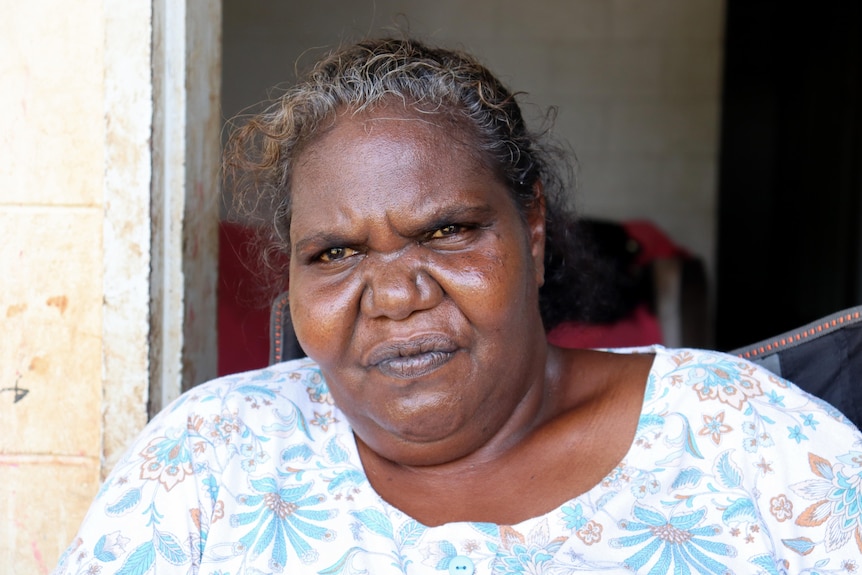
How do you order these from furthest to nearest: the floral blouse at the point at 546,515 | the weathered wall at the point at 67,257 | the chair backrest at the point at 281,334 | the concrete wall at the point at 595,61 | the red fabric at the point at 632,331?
the concrete wall at the point at 595,61 → the red fabric at the point at 632,331 → the chair backrest at the point at 281,334 → the weathered wall at the point at 67,257 → the floral blouse at the point at 546,515

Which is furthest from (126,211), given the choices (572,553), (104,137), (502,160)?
(572,553)

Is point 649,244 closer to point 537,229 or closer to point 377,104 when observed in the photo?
point 537,229

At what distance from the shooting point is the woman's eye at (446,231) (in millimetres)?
1593

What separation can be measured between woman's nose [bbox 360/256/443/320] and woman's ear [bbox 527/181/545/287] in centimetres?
31

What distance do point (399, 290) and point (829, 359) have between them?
928 mm

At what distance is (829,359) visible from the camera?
1.83 metres

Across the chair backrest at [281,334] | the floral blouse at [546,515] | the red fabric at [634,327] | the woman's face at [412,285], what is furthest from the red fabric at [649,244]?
the woman's face at [412,285]

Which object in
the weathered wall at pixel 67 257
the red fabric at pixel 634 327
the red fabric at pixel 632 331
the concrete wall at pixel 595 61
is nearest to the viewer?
the weathered wall at pixel 67 257

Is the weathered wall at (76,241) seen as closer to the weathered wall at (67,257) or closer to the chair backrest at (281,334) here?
the weathered wall at (67,257)

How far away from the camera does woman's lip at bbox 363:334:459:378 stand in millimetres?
1524

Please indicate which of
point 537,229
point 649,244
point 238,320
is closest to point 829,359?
point 537,229

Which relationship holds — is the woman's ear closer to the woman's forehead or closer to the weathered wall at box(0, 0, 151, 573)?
the woman's forehead

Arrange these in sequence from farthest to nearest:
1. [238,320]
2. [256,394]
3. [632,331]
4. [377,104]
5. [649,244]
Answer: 1. [649,244]
2. [632,331]
3. [238,320]
4. [256,394]
5. [377,104]

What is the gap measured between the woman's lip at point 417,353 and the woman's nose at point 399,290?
0.16 ft
